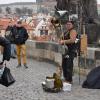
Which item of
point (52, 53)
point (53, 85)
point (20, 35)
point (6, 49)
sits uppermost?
point (6, 49)

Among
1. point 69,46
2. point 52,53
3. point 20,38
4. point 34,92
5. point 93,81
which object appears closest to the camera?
point 34,92

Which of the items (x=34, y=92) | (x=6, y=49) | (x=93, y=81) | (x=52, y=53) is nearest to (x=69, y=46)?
(x=93, y=81)

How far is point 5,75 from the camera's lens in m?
8.76

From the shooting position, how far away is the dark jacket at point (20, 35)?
1623 cm

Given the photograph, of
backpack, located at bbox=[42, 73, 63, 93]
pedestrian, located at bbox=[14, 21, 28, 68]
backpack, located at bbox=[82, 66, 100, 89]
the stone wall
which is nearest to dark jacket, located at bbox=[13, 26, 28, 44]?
pedestrian, located at bbox=[14, 21, 28, 68]

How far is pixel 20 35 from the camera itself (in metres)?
16.4

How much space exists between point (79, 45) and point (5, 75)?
3690 mm

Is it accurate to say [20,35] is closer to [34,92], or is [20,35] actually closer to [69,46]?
[69,46]

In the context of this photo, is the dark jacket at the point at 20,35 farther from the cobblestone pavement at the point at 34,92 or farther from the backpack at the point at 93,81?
the backpack at the point at 93,81

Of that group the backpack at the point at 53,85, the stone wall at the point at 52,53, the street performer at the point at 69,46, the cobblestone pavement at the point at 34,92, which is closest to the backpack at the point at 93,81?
the cobblestone pavement at the point at 34,92

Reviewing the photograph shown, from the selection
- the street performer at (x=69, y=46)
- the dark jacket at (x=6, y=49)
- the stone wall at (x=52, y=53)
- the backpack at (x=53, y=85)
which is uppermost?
the dark jacket at (x=6, y=49)

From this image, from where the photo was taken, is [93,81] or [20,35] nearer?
[93,81]

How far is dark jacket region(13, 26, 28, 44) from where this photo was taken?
16234 millimetres

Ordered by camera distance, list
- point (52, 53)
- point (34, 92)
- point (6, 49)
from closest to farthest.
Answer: point (6, 49) → point (34, 92) → point (52, 53)
